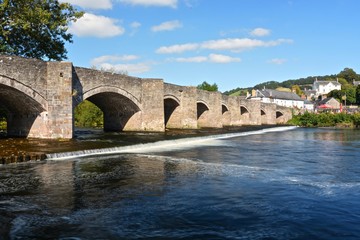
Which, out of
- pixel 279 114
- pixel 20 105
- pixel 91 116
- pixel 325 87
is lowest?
pixel 91 116

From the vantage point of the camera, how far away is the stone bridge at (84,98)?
20234 mm

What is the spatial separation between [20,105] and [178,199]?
17.1m

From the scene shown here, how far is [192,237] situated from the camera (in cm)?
618

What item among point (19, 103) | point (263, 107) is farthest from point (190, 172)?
point (263, 107)

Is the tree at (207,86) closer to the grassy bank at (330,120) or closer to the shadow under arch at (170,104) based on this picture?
the grassy bank at (330,120)

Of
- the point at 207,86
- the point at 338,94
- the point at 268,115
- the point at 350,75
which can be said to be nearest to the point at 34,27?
the point at 268,115

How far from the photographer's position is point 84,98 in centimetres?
2397

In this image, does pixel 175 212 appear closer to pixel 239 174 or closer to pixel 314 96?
pixel 239 174

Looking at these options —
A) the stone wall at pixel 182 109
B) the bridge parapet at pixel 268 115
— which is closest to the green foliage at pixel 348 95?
the bridge parapet at pixel 268 115

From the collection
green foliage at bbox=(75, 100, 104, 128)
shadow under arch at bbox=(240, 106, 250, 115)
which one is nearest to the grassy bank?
shadow under arch at bbox=(240, 106, 250, 115)

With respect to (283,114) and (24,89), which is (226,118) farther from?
(24,89)

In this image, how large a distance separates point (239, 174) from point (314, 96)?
5172 inches

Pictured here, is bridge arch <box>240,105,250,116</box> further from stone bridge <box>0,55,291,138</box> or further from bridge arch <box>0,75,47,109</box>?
bridge arch <box>0,75,47,109</box>

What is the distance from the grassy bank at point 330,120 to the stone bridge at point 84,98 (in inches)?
905
